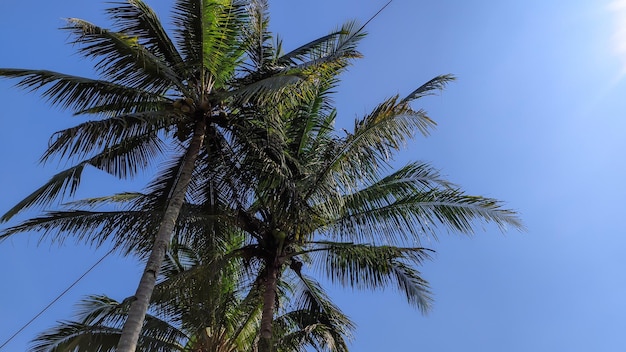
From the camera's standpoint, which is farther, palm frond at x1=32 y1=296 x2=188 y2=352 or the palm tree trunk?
palm frond at x1=32 y1=296 x2=188 y2=352

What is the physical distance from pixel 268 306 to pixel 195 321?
2.53m

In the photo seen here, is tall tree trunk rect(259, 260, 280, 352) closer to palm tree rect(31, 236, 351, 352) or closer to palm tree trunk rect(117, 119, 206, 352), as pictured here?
palm tree rect(31, 236, 351, 352)

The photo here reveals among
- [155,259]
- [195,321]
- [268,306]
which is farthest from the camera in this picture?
[195,321]

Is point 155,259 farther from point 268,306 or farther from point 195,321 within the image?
point 195,321

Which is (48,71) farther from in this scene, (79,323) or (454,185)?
(454,185)

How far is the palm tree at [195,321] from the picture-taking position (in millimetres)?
10750

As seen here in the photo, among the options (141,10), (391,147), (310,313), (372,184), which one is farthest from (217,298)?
(141,10)

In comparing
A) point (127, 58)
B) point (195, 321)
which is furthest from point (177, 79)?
point (195, 321)

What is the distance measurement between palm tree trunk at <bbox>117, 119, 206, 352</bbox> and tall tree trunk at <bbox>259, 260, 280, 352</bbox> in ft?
8.50

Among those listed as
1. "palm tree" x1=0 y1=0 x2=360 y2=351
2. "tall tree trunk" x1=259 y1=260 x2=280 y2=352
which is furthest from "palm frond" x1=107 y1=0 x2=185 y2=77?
"tall tree trunk" x1=259 y1=260 x2=280 y2=352

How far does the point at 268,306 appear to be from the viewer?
10328 millimetres

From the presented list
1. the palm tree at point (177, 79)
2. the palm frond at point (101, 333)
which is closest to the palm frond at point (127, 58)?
the palm tree at point (177, 79)

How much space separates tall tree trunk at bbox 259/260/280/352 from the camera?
9664 millimetres

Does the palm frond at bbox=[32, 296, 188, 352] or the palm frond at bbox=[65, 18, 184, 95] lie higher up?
the palm frond at bbox=[65, 18, 184, 95]
